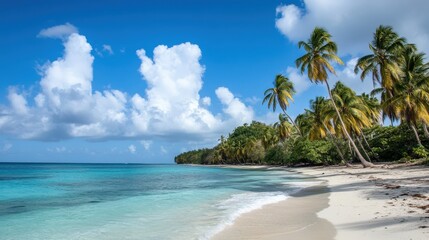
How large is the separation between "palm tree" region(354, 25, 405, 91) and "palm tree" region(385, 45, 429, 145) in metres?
→ 0.80

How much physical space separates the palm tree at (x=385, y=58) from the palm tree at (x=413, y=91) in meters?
0.80

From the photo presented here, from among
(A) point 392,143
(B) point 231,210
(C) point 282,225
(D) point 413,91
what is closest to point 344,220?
(C) point 282,225

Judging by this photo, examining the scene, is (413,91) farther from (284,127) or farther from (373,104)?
(284,127)

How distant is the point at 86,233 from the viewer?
9.27 metres

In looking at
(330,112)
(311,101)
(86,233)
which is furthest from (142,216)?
(311,101)

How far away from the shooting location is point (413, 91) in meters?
26.1

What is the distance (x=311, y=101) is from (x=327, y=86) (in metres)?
13.7

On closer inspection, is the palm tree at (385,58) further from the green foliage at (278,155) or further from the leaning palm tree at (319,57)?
the green foliage at (278,155)

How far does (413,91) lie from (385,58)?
14.9ft

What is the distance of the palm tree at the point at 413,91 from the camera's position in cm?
2556

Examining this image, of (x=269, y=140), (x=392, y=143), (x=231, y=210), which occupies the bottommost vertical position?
(x=231, y=210)

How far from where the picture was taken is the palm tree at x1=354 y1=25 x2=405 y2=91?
2858cm

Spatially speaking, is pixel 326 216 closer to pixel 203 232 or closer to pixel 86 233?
pixel 203 232

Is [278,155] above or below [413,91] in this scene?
below
